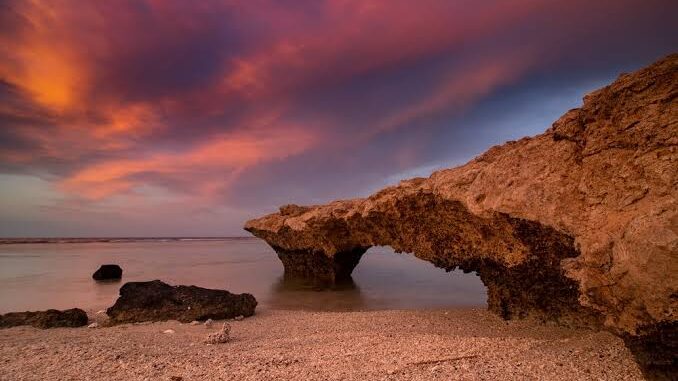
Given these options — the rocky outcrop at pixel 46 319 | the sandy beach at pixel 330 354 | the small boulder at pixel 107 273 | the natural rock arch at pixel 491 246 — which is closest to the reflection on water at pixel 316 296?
the natural rock arch at pixel 491 246

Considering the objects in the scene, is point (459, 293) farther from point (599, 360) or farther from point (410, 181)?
point (599, 360)

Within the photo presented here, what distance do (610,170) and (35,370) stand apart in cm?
749

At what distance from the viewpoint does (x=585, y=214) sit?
4.57 metres

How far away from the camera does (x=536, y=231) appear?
584 cm

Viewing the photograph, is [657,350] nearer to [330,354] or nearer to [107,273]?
[330,354]

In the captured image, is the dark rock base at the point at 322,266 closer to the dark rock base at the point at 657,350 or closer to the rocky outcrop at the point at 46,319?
the rocky outcrop at the point at 46,319

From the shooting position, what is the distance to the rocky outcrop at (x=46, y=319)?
8.41 meters

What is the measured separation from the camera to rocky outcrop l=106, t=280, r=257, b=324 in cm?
923

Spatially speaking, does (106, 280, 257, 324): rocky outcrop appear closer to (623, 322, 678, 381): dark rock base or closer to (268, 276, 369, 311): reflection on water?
(268, 276, 369, 311): reflection on water

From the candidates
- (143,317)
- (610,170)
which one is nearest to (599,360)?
(610,170)

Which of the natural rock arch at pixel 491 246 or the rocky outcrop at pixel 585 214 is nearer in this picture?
the rocky outcrop at pixel 585 214

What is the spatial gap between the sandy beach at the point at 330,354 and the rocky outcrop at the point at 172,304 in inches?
41.5

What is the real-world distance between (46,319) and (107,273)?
10.8 m

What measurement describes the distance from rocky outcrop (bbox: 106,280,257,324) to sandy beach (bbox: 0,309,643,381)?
1.05 metres
